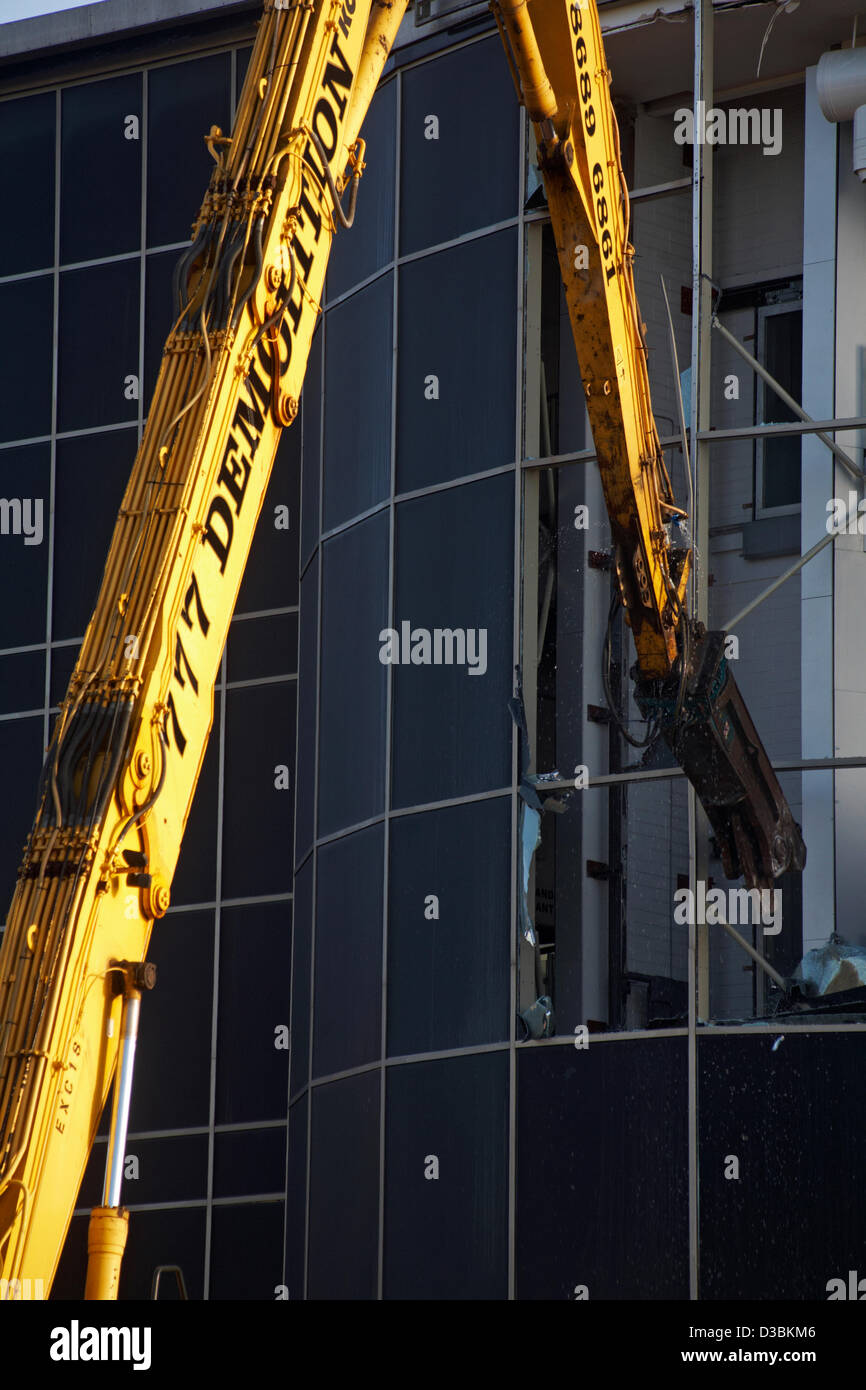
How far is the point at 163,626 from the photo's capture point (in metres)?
6.16

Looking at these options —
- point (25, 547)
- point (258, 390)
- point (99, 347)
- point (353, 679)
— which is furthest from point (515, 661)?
point (258, 390)

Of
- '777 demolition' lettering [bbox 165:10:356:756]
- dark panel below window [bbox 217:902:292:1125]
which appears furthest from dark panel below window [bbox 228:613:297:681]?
'777 demolition' lettering [bbox 165:10:356:756]

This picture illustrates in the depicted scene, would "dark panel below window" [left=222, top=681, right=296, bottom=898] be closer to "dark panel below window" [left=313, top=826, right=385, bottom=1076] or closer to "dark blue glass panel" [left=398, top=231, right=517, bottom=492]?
"dark panel below window" [left=313, top=826, right=385, bottom=1076]

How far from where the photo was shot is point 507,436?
1688cm

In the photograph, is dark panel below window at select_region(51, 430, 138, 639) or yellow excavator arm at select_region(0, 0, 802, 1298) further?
dark panel below window at select_region(51, 430, 138, 639)

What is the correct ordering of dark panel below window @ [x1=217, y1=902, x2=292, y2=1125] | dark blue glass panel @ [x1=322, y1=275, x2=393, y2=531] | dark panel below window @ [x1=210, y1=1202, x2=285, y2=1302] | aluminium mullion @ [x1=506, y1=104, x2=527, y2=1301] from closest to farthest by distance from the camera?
aluminium mullion @ [x1=506, y1=104, x2=527, y2=1301]
dark blue glass panel @ [x1=322, y1=275, x2=393, y2=531]
dark panel below window @ [x1=210, y1=1202, x2=285, y2=1302]
dark panel below window @ [x1=217, y1=902, x2=292, y2=1125]

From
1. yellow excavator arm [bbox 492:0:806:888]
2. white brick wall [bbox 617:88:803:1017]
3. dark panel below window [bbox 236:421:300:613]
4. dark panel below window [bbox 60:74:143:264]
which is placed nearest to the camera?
yellow excavator arm [bbox 492:0:806:888]

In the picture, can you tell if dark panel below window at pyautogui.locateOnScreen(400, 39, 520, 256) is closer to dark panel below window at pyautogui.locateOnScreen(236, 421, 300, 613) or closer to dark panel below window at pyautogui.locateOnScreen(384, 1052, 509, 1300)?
dark panel below window at pyautogui.locateOnScreen(236, 421, 300, 613)

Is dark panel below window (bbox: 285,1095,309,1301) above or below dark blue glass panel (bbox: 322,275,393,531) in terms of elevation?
below

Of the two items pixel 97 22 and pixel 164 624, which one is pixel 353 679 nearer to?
pixel 97 22

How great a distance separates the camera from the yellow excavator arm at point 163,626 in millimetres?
5590

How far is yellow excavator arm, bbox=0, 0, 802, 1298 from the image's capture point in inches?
220

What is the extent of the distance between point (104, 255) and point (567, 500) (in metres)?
7.27

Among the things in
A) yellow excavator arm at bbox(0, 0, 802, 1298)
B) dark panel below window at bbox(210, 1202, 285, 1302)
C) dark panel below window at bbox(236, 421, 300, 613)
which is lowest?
dark panel below window at bbox(210, 1202, 285, 1302)
